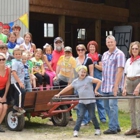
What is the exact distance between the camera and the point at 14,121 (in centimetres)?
905

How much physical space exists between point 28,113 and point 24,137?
105 centimetres

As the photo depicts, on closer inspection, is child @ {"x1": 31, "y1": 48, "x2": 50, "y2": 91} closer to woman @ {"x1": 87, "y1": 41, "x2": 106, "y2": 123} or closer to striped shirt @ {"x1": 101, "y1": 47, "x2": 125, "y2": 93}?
Answer: woman @ {"x1": 87, "y1": 41, "x2": 106, "y2": 123}

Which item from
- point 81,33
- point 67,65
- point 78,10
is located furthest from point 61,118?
point 81,33

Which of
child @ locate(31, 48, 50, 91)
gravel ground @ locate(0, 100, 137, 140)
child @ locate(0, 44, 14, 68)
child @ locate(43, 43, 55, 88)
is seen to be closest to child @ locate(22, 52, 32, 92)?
child @ locate(0, 44, 14, 68)

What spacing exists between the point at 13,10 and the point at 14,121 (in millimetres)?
7600

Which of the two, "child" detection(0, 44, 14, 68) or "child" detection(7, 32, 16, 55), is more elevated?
"child" detection(7, 32, 16, 55)

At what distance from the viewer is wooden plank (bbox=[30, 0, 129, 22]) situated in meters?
16.7

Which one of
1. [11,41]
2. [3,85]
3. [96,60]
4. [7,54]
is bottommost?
[3,85]

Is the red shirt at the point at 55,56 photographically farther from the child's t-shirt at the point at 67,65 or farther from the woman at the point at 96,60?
the woman at the point at 96,60

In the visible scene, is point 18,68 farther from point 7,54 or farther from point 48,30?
point 48,30

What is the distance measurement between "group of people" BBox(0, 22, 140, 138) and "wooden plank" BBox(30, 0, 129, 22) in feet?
20.6

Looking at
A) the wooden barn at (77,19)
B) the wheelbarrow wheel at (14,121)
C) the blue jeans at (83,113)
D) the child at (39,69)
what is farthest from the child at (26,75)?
the wooden barn at (77,19)

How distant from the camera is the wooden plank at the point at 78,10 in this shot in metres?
16.7

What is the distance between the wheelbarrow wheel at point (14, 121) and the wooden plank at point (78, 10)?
7.61m
